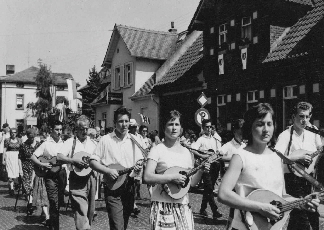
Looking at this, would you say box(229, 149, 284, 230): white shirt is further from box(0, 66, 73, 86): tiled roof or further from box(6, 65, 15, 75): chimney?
box(6, 65, 15, 75): chimney

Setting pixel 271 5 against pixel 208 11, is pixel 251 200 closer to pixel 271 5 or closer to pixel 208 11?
pixel 271 5

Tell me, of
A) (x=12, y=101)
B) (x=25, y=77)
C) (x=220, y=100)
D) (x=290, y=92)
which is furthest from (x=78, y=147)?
(x=25, y=77)

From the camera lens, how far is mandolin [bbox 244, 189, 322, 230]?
3.57 m

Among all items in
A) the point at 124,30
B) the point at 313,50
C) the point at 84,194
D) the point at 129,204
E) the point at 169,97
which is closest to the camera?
the point at 129,204

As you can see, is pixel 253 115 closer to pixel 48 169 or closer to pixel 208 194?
pixel 48 169

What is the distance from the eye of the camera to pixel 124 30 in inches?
1326

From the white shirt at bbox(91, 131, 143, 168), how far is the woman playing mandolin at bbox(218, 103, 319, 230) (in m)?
2.90

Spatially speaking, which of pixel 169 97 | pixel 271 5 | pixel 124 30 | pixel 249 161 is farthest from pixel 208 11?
pixel 249 161

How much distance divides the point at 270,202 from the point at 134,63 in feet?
94.8

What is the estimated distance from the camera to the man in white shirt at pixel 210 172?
10117mm

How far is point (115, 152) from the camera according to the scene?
21.3 ft

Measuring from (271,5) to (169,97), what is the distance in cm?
1002

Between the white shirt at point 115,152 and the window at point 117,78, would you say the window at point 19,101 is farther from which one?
the white shirt at point 115,152

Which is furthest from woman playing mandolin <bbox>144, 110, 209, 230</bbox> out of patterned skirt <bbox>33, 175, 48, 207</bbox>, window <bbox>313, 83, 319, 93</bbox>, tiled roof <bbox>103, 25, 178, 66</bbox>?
tiled roof <bbox>103, 25, 178, 66</bbox>
